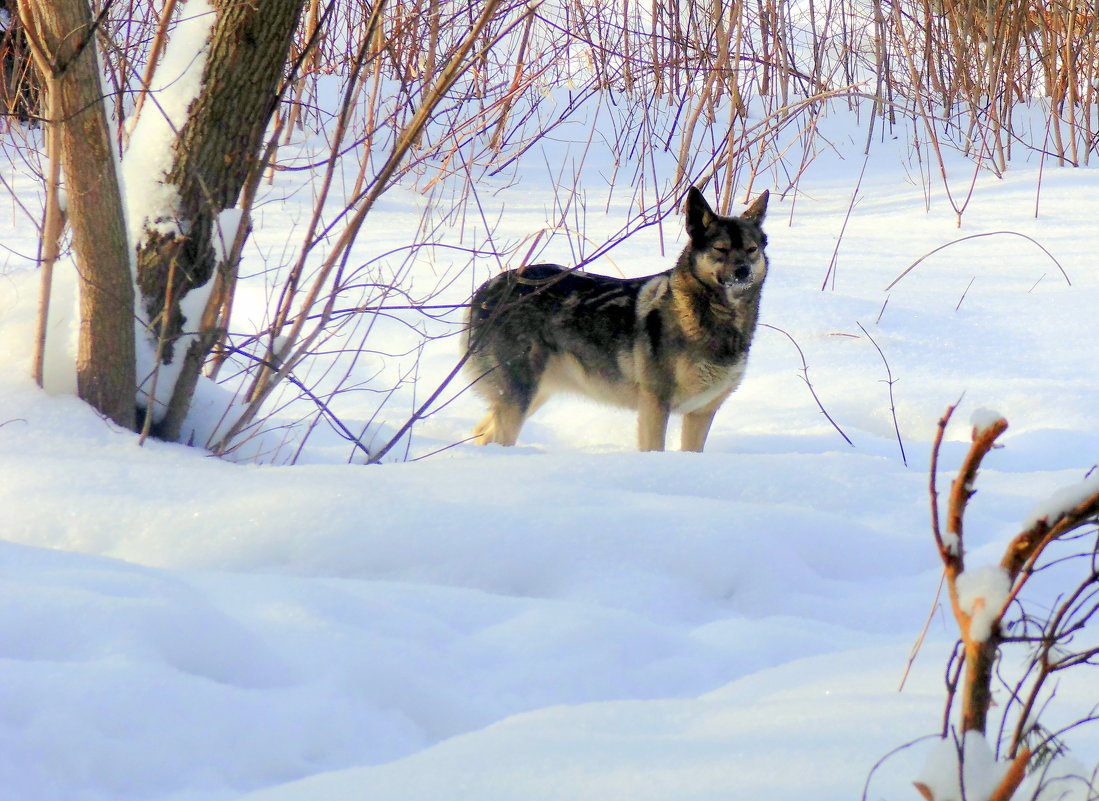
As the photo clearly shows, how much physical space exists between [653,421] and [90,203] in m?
2.67

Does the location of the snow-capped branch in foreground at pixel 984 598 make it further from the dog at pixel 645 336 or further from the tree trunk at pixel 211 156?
the dog at pixel 645 336

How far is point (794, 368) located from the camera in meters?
6.30

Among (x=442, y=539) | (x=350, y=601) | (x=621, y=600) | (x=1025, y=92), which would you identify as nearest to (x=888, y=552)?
(x=621, y=600)

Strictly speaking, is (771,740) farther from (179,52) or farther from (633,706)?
(179,52)

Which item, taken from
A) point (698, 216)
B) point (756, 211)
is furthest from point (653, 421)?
point (756, 211)

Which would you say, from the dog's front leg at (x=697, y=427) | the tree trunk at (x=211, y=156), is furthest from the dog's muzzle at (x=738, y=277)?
the tree trunk at (x=211, y=156)

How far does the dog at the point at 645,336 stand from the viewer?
5039 mm

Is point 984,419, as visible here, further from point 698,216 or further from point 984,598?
point 698,216

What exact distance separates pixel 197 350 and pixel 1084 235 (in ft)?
22.7

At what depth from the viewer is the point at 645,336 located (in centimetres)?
512

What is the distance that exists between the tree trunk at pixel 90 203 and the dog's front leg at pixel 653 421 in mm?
2364

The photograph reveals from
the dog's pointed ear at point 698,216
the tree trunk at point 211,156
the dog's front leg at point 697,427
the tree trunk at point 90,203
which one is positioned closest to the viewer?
the tree trunk at point 90,203

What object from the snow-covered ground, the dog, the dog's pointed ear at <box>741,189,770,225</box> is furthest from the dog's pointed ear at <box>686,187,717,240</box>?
the snow-covered ground

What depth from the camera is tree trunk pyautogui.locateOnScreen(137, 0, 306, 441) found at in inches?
133
